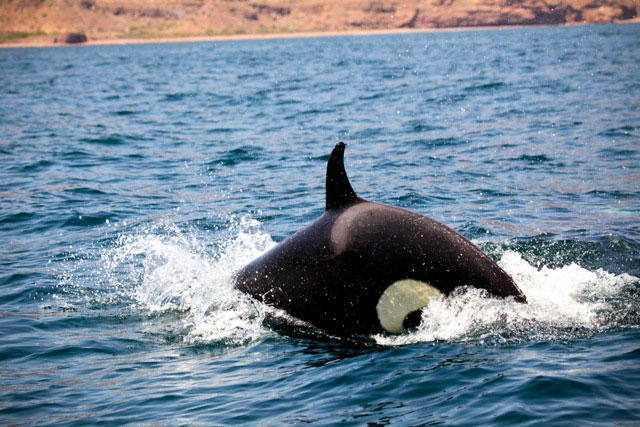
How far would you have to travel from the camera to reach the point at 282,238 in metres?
11.9

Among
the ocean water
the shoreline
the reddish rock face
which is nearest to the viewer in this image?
the ocean water

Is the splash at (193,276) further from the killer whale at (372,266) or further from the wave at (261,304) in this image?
the killer whale at (372,266)

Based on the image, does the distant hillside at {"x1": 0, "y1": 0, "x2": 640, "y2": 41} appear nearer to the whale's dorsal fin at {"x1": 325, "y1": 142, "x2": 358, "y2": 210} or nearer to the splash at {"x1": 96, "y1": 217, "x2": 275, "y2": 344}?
the splash at {"x1": 96, "y1": 217, "x2": 275, "y2": 344}

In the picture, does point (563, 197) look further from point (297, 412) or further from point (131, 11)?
point (131, 11)

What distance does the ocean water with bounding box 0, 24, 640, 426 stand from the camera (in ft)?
21.4

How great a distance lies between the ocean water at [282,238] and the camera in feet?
21.4

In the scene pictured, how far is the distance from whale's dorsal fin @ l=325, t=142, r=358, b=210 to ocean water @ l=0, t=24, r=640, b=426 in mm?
1310

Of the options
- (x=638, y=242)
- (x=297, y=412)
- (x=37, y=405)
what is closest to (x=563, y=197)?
(x=638, y=242)

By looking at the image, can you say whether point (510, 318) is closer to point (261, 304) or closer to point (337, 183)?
point (337, 183)

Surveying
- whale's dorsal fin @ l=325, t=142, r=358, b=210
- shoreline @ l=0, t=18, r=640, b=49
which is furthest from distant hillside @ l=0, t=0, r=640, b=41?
whale's dorsal fin @ l=325, t=142, r=358, b=210

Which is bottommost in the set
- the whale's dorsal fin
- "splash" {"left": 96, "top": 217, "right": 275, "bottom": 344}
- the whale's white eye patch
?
"splash" {"left": 96, "top": 217, "right": 275, "bottom": 344}

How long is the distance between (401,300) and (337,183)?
127 cm

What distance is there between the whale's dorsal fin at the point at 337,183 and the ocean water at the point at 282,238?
1310 millimetres

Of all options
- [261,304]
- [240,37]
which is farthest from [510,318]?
[240,37]
